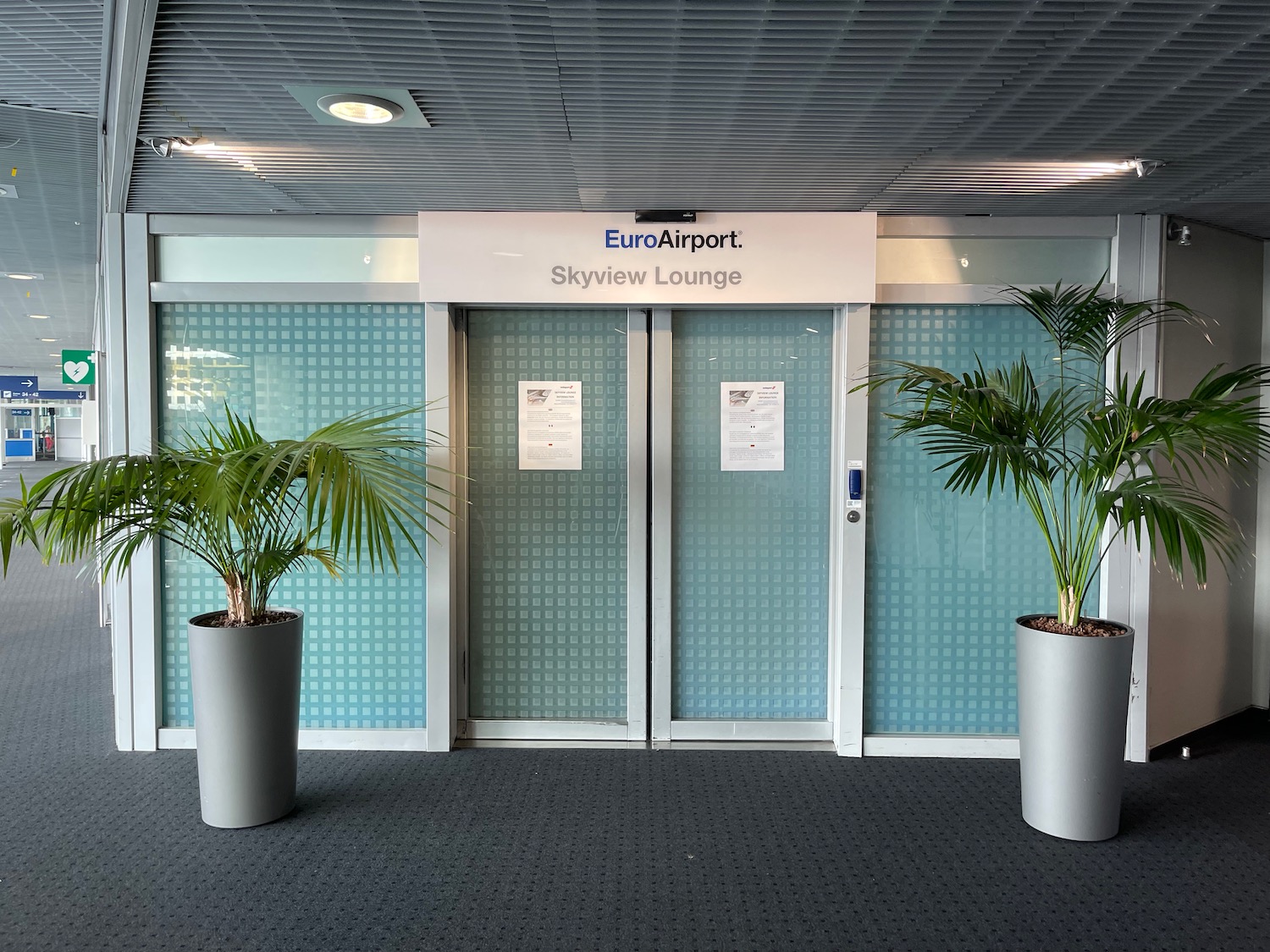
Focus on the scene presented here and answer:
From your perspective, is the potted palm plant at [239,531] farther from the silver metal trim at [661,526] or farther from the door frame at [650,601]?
the silver metal trim at [661,526]

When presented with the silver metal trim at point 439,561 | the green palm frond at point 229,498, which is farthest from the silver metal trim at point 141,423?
the silver metal trim at point 439,561

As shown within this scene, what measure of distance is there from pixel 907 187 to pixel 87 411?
3008 centimetres

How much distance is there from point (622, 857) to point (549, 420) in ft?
6.46

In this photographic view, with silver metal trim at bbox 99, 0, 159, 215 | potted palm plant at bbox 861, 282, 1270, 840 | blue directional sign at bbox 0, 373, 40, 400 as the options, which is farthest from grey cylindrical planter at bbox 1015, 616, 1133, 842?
blue directional sign at bbox 0, 373, 40, 400

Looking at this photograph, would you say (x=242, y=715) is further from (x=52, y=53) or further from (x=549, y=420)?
(x=52, y=53)

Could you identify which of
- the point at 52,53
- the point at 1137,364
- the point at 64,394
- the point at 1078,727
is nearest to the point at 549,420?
the point at 52,53

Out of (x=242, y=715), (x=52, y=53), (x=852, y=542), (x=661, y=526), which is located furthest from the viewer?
(x=661, y=526)

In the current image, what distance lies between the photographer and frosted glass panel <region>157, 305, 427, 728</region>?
12.5 feet

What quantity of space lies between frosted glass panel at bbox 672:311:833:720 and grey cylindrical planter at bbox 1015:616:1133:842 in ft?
3.67

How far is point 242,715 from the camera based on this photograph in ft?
9.83

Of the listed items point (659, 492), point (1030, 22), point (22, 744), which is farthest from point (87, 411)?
point (1030, 22)

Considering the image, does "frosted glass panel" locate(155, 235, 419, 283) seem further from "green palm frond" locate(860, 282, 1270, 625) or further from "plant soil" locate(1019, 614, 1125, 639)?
"plant soil" locate(1019, 614, 1125, 639)

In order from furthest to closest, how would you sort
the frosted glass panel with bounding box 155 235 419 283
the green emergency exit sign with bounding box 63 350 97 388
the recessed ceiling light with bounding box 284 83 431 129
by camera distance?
the green emergency exit sign with bounding box 63 350 97 388 → the frosted glass panel with bounding box 155 235 419 283 → the recessed ceiling light with bounding box 284 83 431 129

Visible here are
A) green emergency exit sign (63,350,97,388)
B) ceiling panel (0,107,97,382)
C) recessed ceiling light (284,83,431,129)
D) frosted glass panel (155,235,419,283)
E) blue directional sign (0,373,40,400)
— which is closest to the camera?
recessed ceiling light (284,83,431,129)
